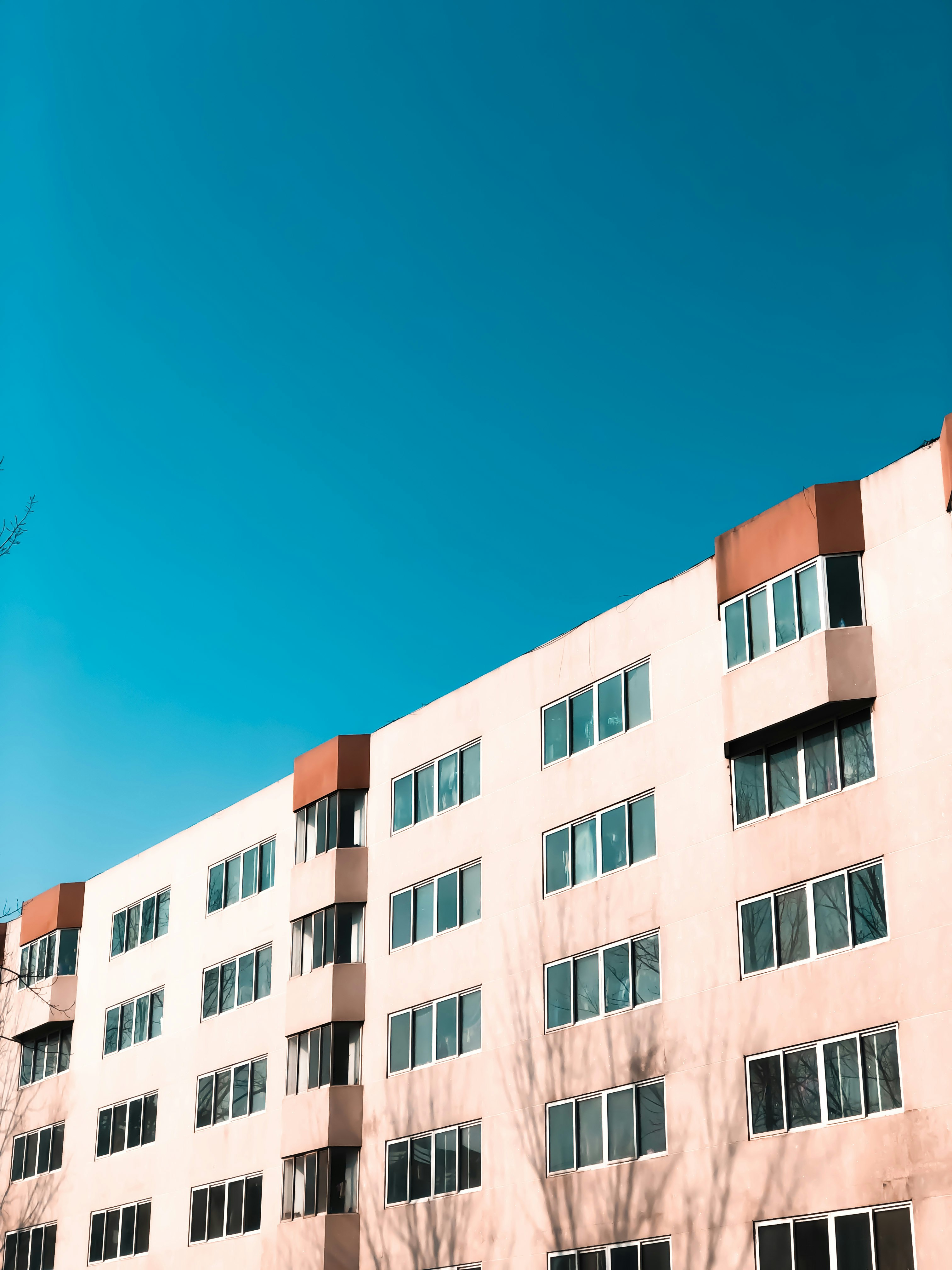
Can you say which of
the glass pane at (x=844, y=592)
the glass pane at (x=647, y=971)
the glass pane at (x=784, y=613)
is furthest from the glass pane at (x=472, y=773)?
the glass pane at (x=844, y=592)

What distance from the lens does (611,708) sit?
33531 mm

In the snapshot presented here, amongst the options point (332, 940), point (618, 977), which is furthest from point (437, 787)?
point (618, 977)

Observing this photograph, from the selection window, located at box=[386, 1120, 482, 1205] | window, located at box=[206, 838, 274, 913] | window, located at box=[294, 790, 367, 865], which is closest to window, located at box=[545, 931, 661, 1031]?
window, located at box=[386, 1120, 482, 1205]

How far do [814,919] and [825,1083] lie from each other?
2.83 meters

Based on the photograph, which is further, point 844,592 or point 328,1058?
point 328,1058

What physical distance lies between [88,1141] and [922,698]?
1271 inches

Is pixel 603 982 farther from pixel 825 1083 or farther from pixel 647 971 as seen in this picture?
pixel 825 1083

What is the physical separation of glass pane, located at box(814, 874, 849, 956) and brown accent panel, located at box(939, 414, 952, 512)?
273 inches

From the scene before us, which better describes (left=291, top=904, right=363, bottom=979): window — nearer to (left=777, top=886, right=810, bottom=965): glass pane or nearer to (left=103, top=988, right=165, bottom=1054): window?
(left=103, top=988, right=165, bottom=1054): window

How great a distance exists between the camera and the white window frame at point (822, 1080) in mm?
25266

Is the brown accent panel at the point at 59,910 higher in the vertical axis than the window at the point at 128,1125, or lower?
higher

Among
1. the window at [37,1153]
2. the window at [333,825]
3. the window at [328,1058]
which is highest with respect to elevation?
the window at [333,825]

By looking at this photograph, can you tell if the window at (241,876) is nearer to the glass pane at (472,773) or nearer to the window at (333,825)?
the window at (333,825)

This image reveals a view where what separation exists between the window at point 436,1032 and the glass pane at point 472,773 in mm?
4679
